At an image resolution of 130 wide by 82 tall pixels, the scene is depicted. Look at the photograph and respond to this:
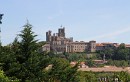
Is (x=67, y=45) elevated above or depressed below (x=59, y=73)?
above

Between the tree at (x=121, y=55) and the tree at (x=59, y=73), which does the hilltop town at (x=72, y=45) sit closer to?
the tree at (x=121, y=55)

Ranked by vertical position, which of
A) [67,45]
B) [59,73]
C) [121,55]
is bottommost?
[59,73]

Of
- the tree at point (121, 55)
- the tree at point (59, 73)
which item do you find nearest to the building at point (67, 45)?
the tree at point (121, 55)

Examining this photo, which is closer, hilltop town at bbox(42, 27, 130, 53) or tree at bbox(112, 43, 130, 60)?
tree at bbox(112, 43, 130, 60)

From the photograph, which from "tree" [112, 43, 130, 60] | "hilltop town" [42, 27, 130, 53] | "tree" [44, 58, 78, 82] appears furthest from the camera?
"hilltop town" [42, 27, 130, 53]

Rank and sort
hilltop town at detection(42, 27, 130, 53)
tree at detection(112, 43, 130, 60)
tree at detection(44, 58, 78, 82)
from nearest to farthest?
1. tree at detection(44, 58, 78, 82)
2. tree at detection(112, 43, 130, 60)
3. hilltop town at detection(42, 27, 130, 53)

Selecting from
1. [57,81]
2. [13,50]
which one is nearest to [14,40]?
[13,50]

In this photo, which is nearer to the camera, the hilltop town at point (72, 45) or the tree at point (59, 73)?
the tree at point (59, 73)

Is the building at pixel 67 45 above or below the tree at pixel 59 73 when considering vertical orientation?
above

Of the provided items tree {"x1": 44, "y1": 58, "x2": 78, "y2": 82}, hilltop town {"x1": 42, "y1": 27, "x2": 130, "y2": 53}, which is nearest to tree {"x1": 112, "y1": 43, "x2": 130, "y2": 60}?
hilltop town {"x1": 42, "y1": 27, "x2": 130, "y2": 53}

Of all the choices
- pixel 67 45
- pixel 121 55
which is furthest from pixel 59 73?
pixel 67 45

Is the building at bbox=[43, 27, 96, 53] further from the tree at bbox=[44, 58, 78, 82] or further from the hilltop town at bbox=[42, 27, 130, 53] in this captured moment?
the tree at bbox=[44, 58, 78, 82]

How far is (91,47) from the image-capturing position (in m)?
143

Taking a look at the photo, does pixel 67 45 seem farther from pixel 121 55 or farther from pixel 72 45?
pixel 121 55
